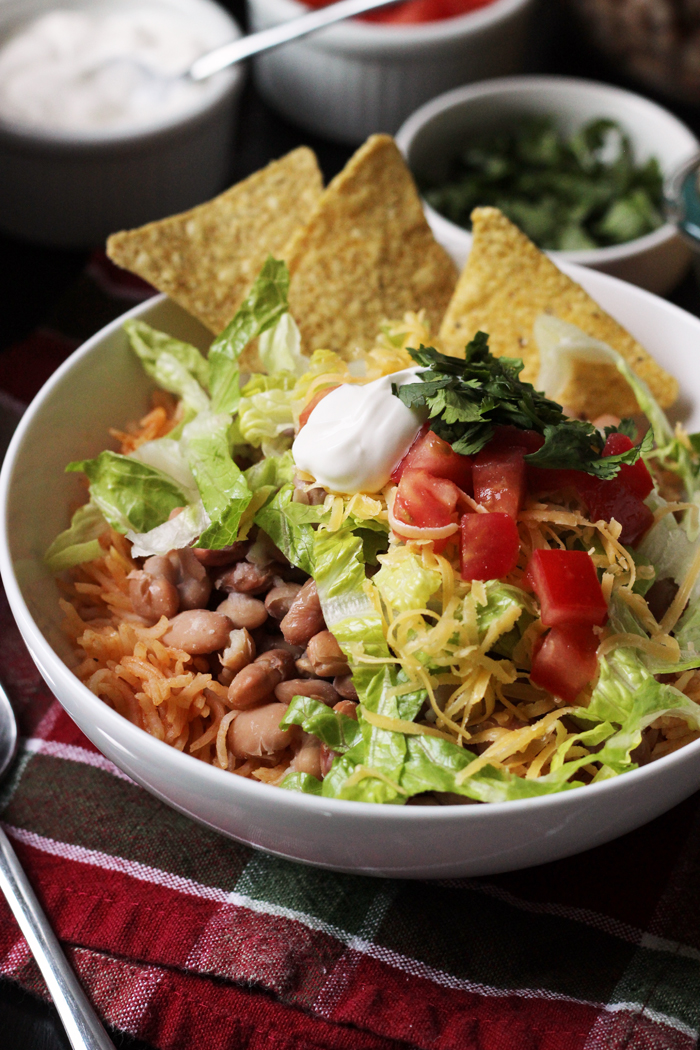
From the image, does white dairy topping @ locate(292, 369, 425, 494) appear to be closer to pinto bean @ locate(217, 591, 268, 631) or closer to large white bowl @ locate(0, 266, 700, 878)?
pinto bean @ locate(217, 591, 268, 631)

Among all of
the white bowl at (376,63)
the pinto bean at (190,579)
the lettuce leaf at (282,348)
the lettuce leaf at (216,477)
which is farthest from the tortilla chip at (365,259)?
the white bowl at (376,63)

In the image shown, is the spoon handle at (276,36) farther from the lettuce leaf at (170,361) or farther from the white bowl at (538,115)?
the lettuce leaf at (170,361)

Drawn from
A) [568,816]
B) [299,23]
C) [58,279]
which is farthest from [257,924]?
[299,23]

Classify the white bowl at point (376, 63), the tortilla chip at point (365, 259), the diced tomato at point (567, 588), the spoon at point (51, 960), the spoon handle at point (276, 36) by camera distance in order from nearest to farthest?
the spoon at point (51, 960) → the diced tomato at point (567, 588) → the tortilla chip at point (365, 259) → the spoon handle at point (276, 36) → the white bowl at point (376, 63)

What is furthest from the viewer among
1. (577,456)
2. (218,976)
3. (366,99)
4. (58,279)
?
(366,99)

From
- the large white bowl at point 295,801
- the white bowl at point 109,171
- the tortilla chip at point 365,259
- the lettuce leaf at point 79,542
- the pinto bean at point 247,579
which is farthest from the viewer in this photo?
the white bowl at point 109,171

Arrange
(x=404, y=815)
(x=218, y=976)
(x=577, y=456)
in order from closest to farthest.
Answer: (x=404, y=815), (x=218, y=976), (x=577, y=456)

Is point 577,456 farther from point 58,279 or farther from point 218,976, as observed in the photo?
point 58,279
